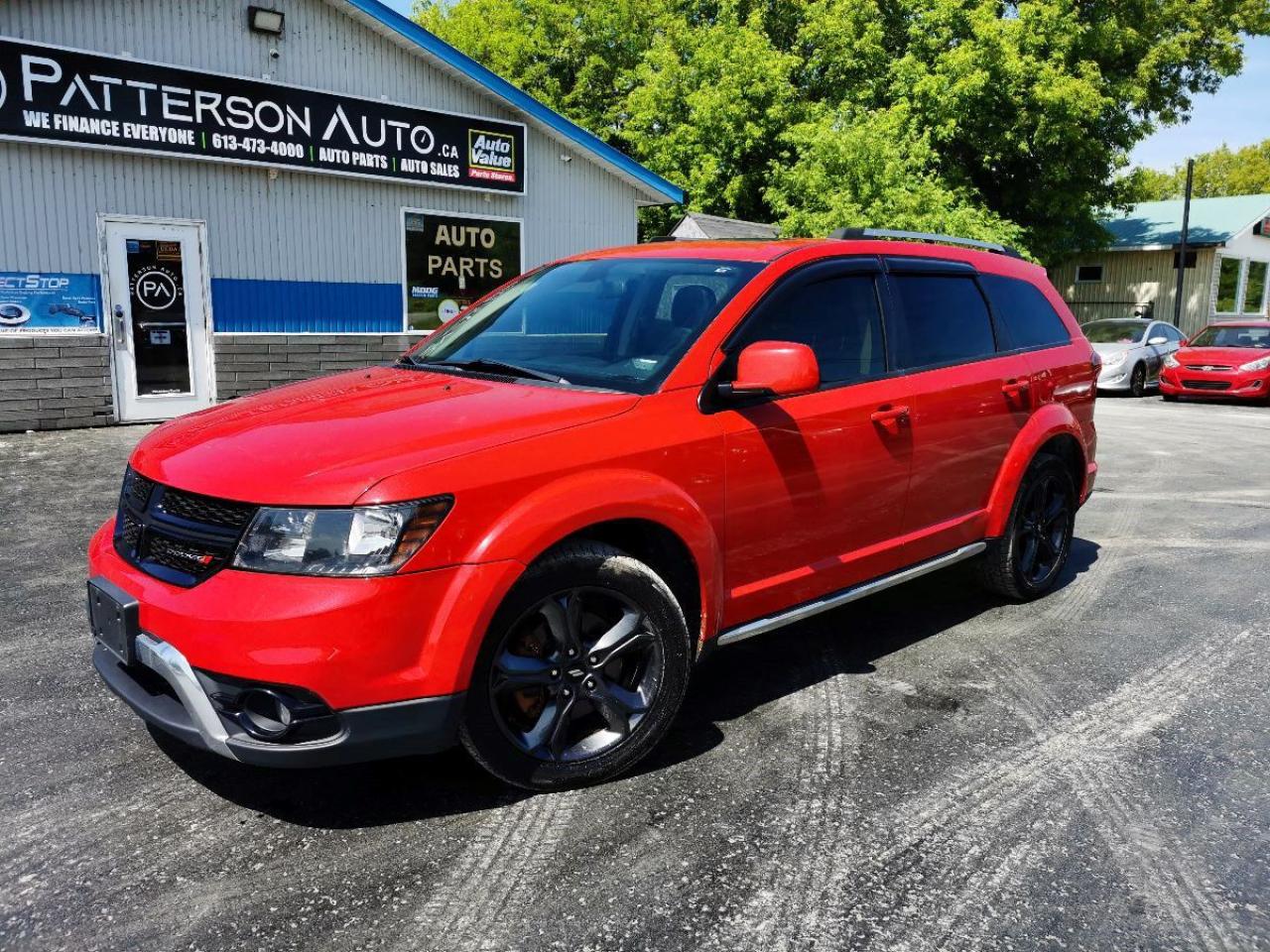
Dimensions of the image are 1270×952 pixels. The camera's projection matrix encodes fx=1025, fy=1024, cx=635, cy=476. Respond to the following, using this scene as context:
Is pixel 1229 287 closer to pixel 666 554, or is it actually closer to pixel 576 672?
pixel 666 554

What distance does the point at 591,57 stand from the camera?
3738 centimetres

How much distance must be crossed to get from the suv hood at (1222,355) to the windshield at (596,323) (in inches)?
648

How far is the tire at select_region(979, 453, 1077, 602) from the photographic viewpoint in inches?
203

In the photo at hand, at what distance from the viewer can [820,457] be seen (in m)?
3.87

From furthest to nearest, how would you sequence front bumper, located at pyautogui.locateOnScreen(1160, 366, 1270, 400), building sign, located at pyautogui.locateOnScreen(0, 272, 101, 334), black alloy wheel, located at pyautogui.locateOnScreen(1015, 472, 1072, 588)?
front bumper, located at pyautogui.locateOnScreen(1160, 366, 1270, 400) < building sign, located at pyautogui.locateOnScreen(0, 272, 101, 334) < black alloy wheel, located at pyautogui.locateOnScreen(1015, 472, 1072, 588)

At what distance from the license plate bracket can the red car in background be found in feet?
60.3

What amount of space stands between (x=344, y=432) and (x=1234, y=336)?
19.4 meters

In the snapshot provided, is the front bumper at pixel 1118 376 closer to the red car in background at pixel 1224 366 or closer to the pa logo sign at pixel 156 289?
the red car in background at pixel 1224 366

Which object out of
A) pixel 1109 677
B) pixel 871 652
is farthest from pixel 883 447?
pixel 1109 677

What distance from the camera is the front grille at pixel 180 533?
2822 millimetres

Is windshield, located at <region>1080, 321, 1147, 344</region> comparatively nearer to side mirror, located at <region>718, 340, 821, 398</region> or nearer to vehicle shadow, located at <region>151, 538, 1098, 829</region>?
vehicle shadow, located at <region>151, 538, 1098, 829</region>

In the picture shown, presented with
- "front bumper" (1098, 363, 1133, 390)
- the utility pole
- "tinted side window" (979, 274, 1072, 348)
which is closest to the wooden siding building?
the utility pole

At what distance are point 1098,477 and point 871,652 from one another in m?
5.88

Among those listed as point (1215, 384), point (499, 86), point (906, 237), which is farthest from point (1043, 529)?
point (1215, 384)
